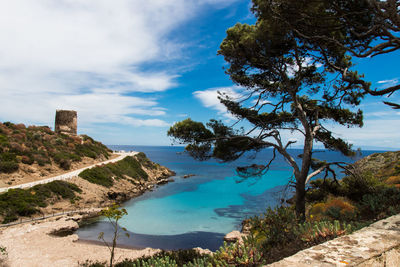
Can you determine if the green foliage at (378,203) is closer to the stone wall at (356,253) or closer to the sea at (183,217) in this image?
the sea at (183,217)

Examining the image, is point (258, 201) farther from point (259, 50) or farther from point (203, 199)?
point (259, 50)

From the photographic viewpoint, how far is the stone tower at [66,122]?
140 feet

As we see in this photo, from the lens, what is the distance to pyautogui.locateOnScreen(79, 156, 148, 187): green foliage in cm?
2703

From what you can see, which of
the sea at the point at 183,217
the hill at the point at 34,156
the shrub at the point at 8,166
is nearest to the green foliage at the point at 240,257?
the sea at the point at 183,217

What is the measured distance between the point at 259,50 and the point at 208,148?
198 inches

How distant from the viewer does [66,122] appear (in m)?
43.0

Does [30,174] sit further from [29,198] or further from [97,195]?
[97,195]

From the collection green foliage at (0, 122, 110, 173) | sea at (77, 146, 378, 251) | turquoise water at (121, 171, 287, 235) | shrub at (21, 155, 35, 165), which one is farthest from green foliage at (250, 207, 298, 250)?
shrub at (21, 155, 35, 165)

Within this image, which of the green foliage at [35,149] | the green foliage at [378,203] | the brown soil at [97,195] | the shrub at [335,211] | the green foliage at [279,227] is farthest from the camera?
the green foliage at [35,149]

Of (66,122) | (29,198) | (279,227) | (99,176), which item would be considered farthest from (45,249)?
(66,122)

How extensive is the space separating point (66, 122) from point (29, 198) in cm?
2968

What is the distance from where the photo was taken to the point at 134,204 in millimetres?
26172

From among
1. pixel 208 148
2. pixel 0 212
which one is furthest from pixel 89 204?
pixel 208 148

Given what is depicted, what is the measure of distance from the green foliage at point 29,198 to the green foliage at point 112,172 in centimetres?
490
